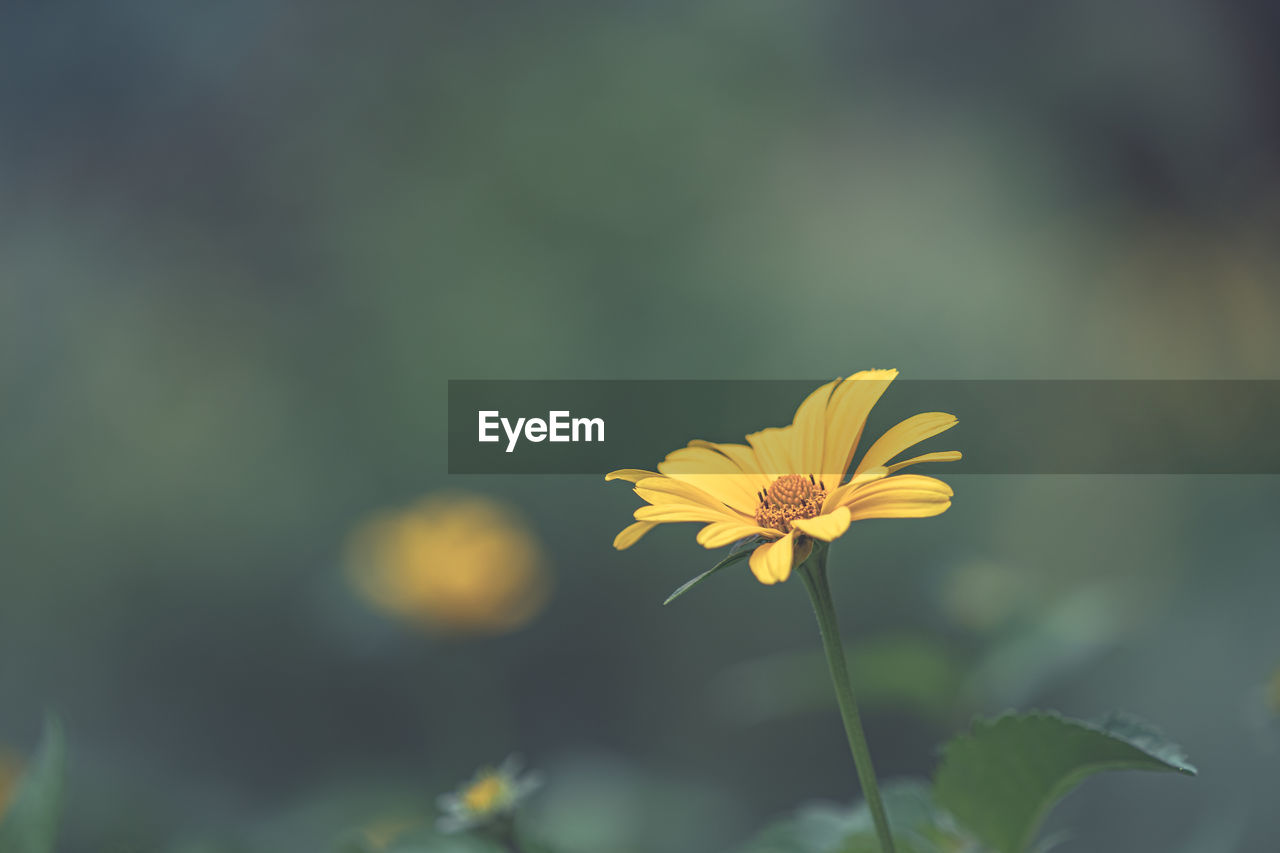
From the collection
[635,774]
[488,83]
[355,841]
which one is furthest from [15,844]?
[488,83]

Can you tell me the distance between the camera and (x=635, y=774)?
1597 mm

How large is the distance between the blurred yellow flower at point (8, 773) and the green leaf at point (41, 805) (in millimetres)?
1041

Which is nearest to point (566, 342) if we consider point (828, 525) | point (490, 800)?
point (490, 800)

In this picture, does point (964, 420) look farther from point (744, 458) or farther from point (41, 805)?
point (41, 805)

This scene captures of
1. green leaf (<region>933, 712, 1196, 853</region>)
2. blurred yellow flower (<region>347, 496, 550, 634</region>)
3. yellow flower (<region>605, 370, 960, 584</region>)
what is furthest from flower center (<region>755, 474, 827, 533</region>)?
blurred yellow flower (<region>347, 496, 550, 634</region>)

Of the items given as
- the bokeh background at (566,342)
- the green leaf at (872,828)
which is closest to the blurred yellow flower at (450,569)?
the bokeh background at (566,342)

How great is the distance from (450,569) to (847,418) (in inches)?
46.7

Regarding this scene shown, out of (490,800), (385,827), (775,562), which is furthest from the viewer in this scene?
(385,827)

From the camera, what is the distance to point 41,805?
487 millimetres

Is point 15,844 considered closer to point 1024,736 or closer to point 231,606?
point 1024,736

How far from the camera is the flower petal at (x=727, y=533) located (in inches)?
14.8

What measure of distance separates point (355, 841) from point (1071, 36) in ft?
7.95

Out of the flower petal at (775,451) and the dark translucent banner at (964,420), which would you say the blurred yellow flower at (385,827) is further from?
the flower petal at (775,451)

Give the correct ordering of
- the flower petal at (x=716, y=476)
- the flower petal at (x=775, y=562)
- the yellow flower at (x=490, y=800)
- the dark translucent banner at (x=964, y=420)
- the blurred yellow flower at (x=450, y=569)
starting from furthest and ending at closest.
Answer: the dark translucent banner at (x=964, y=420) → the blurred yellow flower at (x=450, y=569) → the yellow flower at (x=490, y=800) → the flower petal at (x=716, y=476) → the flower petal at (x=775, y=562)
